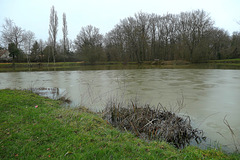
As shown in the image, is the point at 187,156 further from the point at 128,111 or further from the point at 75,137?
the point at 128,111

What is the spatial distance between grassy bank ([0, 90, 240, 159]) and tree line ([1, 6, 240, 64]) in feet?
84.8

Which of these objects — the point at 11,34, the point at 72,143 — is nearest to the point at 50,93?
the point at 72,143

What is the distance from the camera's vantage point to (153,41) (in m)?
38.5

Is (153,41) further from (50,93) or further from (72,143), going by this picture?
(72,143)

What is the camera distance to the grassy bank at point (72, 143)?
221cm

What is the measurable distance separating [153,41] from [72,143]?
3839cm

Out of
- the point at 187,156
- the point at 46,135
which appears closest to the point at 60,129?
the point at 46,135

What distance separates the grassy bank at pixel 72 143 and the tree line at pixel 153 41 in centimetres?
2586

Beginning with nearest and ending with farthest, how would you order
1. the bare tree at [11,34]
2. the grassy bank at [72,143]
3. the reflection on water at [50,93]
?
1. the grassy bank at [72,143]
2. the reflection on water at [50,93]
3. the bare tree at [11,34]

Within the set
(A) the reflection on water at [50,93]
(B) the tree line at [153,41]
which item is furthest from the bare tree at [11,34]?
(A) the reflection on water at [50,93]

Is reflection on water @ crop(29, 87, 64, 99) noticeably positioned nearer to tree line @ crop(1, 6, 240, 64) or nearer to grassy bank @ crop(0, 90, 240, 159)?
grassy bank @ crop(0, 90, 240, 159)

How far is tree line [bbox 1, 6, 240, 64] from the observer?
31234mm

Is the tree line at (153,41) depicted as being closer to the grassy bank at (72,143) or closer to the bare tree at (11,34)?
the bare tree at (11,34)

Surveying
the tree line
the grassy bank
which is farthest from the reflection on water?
the tree line
